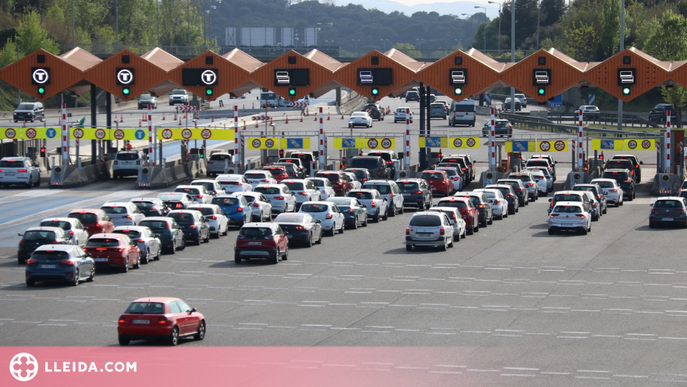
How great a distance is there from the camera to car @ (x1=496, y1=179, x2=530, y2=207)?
5447cm

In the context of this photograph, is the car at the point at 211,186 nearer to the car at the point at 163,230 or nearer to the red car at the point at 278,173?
the red car at the point at 278,173

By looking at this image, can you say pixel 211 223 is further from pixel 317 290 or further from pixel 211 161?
pixel 211 161

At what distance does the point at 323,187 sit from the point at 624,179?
602 inches

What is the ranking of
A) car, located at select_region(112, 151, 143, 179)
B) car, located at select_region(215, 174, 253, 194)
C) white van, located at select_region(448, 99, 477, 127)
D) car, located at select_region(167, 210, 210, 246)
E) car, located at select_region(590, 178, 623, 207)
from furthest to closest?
white van, located at select_region(448, 99, 477, 127) < car, located at select_region(112, 151, 143, 179) < car, located at select_region(590, 178, 623, 207) < car, located at select_region(215, 174, 253, 194) < car, located at select_region(167, 210, 210, 246)

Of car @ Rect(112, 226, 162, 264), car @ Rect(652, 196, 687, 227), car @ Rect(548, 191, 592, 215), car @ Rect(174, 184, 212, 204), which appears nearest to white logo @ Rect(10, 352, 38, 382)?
car @ Rect(112, 226, 162, 264)

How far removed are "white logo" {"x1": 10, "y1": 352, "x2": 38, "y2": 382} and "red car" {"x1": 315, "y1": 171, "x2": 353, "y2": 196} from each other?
109 ft

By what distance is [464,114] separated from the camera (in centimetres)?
10331

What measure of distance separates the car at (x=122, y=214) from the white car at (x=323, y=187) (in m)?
12.4

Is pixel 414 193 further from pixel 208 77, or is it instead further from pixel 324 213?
pixel 208 77

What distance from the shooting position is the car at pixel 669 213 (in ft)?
149

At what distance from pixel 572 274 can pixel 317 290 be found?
26.0ft

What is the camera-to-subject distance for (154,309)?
2341 centimetres

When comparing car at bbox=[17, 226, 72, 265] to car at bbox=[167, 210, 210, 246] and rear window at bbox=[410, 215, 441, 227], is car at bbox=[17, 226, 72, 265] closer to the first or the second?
car at bbox=[167, 210, 210, 246]

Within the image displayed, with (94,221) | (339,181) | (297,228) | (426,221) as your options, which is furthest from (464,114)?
(94,221)
